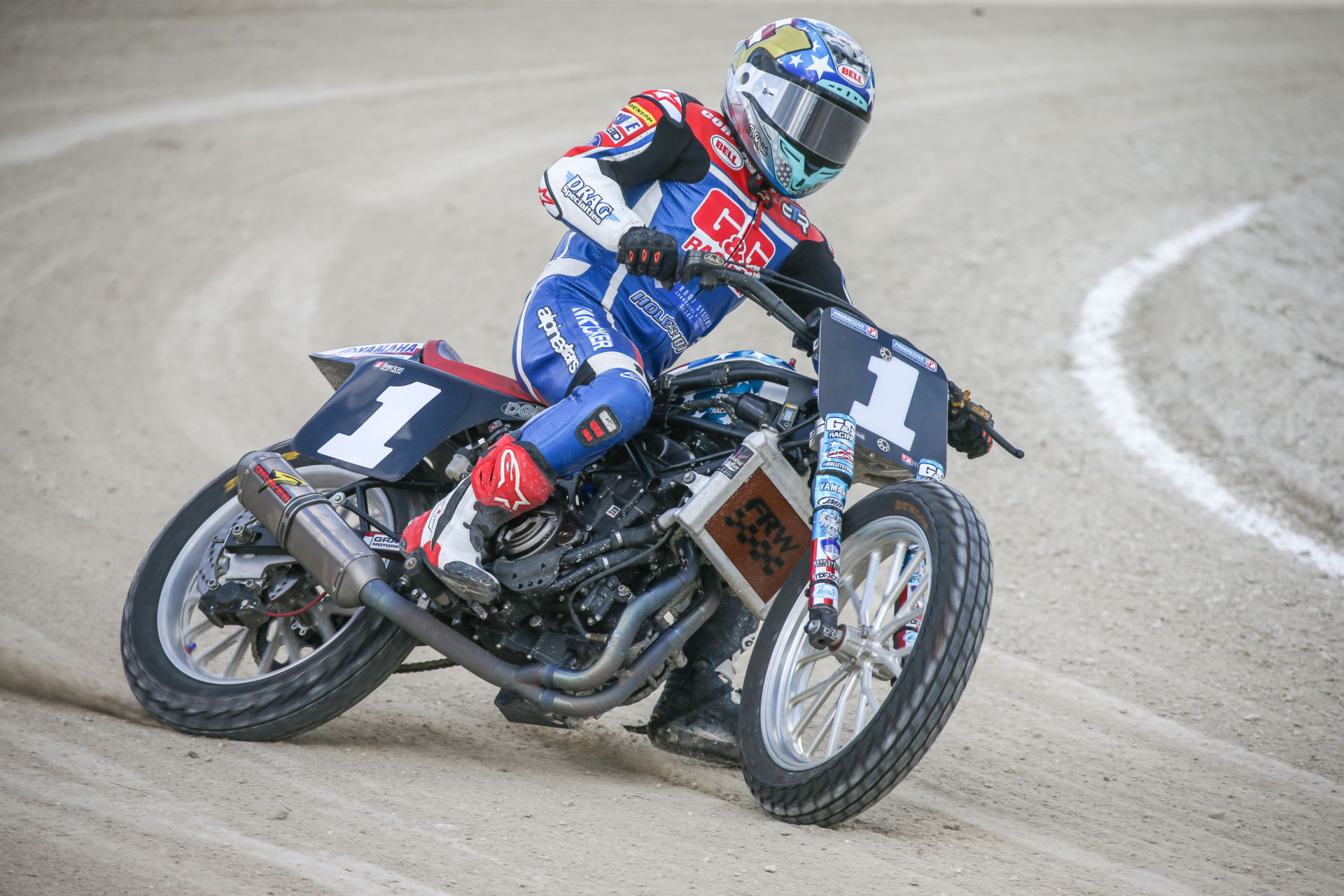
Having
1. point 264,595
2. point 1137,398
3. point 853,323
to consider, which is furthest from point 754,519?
point 1137,398

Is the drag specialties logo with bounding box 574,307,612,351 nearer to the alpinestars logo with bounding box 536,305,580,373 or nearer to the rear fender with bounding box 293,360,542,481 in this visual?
the alpinestars logo with bounding box 536,305,580,373

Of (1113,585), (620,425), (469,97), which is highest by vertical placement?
(620,425)

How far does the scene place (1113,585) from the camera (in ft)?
19.1

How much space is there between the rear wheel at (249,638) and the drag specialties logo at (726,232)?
1.35 m

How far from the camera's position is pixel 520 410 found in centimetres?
395

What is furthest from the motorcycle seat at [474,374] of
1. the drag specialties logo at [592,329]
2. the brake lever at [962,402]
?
the brake lever at [962,402]

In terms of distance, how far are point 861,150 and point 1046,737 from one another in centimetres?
983

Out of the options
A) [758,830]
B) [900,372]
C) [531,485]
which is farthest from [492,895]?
[900,372]

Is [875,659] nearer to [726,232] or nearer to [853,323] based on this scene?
[853,323]

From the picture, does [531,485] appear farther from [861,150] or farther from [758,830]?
[861,150]

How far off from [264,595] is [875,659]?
7.09ft

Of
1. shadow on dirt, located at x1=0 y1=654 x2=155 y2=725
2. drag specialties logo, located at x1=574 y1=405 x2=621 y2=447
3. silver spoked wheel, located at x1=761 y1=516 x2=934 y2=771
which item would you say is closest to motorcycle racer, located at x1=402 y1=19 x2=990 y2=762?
drag specialties logo, located at x1=574 y1=405 x2=621 y2=447

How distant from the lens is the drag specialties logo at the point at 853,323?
11.4 feet

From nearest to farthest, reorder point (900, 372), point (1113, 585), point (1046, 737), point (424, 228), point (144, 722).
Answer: point (900, 372) → point (144, 722) → point (1046, 737) → point (1113, 585) → point (424, 228)
